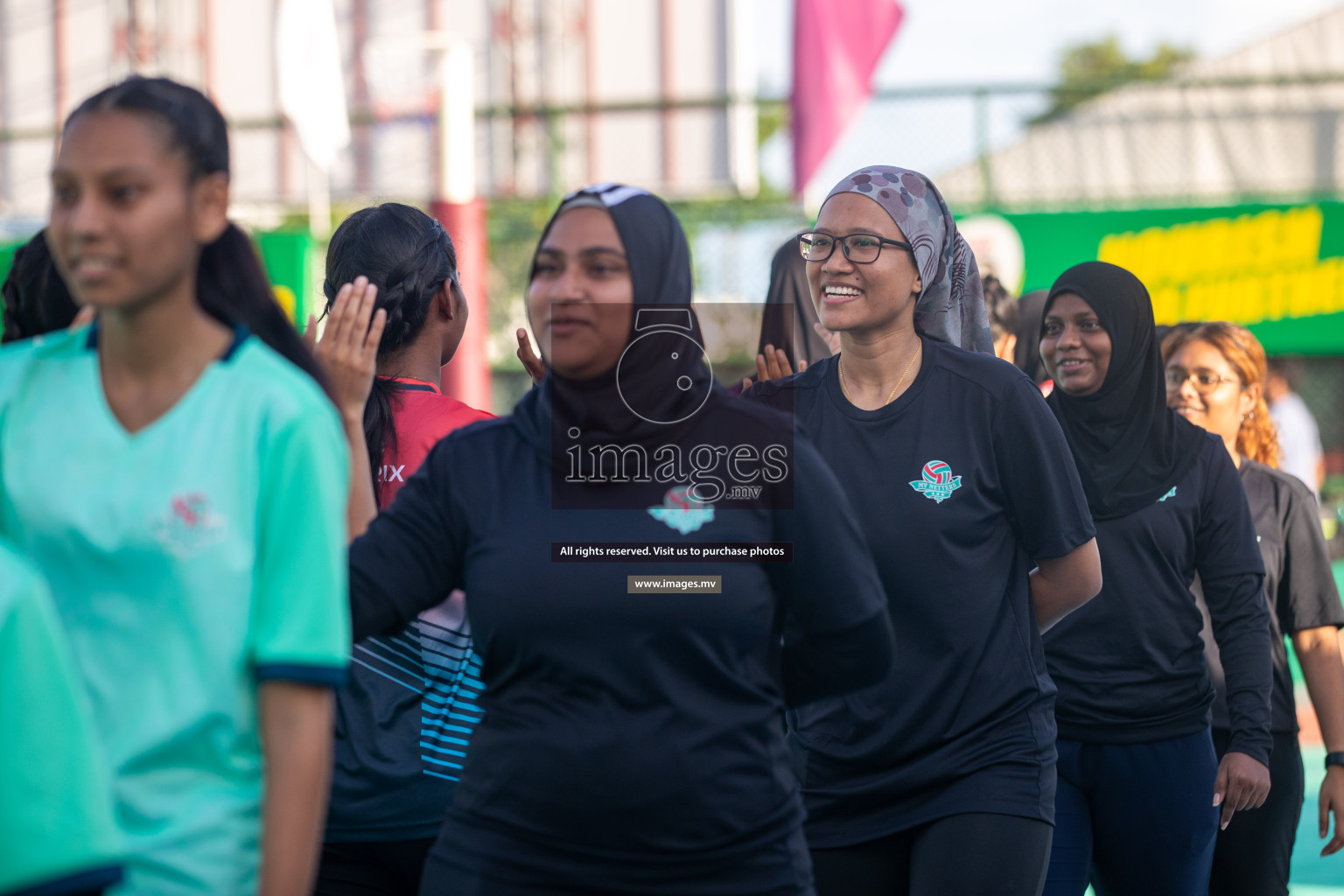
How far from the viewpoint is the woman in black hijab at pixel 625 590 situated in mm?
2129

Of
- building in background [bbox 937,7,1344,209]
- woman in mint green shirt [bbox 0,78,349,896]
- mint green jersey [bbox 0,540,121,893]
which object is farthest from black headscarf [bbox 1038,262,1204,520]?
building in background [bbox 937,7,1344,209]

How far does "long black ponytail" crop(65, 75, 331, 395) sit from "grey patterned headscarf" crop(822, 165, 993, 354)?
1.63 m

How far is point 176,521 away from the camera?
5.53ft

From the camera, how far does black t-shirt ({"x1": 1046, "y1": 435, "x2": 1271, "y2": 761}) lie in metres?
3.75

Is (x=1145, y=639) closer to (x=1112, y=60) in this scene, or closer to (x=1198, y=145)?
(x=1198, y=145)

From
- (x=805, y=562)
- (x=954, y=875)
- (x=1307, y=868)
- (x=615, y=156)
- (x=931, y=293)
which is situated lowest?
(x=1307, y=868)

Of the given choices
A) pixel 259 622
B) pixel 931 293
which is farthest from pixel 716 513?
pixel 931 293

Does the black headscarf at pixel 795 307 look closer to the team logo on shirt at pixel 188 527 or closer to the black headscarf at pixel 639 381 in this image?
the black headscarf at pixel 639 381

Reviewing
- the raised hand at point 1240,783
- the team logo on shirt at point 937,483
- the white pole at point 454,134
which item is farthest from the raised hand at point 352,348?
the white pole at point 454,134

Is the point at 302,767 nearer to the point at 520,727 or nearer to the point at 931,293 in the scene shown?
the point at 520,727

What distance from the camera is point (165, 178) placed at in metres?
1.77

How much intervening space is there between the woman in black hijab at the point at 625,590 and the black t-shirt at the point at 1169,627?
5.15 feet

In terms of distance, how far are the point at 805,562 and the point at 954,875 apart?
994mm

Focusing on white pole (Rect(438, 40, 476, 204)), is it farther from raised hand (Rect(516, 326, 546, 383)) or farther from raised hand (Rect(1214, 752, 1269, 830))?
raised hand (Rect(1214, 752, 1269, 830))
